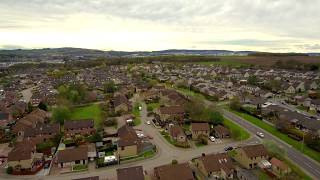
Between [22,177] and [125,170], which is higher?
[125,170]

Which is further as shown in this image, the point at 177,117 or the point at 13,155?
the point at 177,117

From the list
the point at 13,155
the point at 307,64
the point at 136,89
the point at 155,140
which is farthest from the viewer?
the point at 307,64

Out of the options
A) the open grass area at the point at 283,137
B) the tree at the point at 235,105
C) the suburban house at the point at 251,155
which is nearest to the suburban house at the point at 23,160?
the suburban house at the point at 251,155

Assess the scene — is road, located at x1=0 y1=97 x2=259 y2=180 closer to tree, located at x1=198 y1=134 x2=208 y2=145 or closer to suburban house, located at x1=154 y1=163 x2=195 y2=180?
tree, located at x1=198 y1=134 x2=208 y2=145

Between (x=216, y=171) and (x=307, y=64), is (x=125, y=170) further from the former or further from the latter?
(x=307, y=64)

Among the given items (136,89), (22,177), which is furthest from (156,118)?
(136,89)

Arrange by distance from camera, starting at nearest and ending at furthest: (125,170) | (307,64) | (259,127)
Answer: (125,170) → (259,127) → (307,64)

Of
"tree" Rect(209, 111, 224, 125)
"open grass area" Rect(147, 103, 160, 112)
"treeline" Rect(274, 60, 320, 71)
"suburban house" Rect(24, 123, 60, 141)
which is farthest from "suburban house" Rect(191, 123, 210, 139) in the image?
"treeline" Rect(274, 60, 320, 71)
